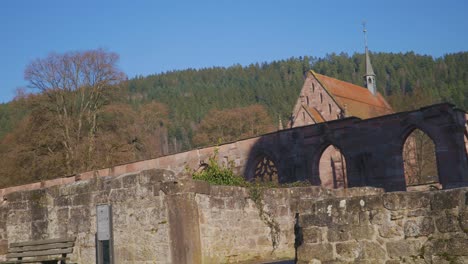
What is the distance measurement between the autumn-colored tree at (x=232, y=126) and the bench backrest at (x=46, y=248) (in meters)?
48.2

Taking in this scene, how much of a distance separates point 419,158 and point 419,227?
34546mm

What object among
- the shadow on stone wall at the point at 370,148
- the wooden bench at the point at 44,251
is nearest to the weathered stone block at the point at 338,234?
the wooden bench at the point at 44,251

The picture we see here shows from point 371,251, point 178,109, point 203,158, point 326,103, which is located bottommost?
point 371,251

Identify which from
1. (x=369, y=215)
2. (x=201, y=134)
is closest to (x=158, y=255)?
(x=369, y=215)

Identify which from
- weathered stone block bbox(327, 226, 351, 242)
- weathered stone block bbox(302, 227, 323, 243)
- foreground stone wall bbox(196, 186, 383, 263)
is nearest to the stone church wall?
foreground stone wall bbox(196, 186, 383, 263)

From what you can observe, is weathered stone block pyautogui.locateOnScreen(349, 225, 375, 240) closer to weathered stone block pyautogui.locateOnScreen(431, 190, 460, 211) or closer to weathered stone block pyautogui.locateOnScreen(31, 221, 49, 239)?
weathered stone block pyautogui.locateOnScreen(431, 190, 460, 211)

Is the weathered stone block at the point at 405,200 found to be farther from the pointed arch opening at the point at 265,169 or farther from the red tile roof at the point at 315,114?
the red tile roof at the point at 315,114

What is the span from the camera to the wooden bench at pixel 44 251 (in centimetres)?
866

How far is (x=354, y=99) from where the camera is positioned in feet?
164

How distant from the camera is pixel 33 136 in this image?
111ft

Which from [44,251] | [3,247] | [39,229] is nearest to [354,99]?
[3,247]

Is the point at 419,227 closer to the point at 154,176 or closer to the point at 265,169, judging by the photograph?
the point at 154,176

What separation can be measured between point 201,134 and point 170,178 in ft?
166

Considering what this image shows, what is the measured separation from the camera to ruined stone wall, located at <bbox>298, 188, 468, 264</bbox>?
16.0ft
